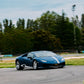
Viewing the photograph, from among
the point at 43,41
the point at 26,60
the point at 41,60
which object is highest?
the point at 41,60

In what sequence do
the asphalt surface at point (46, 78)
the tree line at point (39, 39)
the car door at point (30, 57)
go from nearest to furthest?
the asphalt surface at point (46, 78) < the car door at point (30, 57) < the tree line at point (39, 39)

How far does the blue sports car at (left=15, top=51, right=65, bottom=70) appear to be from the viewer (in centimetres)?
1655

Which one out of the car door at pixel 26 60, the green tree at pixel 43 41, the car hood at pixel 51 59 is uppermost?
the car hood at pixel 51 59

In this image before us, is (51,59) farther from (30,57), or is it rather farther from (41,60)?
(30,57)

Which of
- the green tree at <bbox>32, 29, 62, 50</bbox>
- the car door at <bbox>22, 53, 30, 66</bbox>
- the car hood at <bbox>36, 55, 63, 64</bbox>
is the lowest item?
the green tree at <bbox>32, 29, 62, 50</bbox>

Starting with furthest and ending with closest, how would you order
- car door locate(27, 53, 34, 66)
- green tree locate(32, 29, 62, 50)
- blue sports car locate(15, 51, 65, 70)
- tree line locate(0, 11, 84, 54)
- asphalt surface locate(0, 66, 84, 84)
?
green tree locate(32, 29, 62, 50) → tree line locate(0, 11, 84, 54) → car door locate(27, 53, 34, 66) → blue sports car locate(15, 51, 65, 70) → asphalt surface locate(0, 66, 84, 84)

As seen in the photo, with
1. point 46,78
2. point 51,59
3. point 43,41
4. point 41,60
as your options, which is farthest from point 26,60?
point 43,41

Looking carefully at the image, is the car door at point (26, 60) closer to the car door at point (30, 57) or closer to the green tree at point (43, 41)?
the car door at point (30, 57)

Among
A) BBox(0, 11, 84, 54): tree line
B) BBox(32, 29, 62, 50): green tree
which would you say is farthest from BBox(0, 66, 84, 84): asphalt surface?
BBox(32, 29, 62, 50): green tree

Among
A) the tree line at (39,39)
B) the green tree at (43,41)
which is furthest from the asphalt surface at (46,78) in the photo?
the green tree at (43,41)

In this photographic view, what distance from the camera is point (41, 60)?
16.8m

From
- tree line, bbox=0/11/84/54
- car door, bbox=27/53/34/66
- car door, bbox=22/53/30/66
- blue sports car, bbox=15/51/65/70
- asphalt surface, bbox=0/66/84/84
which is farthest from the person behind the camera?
tree line, bbox=0/11/84/54

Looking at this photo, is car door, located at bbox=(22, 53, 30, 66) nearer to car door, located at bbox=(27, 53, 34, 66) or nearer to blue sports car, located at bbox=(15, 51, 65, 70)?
blue sports car, located at bbox=(15, 51, 65, 70)

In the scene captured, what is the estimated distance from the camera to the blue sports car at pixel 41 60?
54.3ft
